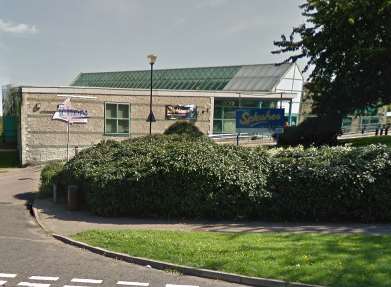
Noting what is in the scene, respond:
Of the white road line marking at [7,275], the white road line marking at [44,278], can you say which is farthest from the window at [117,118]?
the white road line marking at [44,278]

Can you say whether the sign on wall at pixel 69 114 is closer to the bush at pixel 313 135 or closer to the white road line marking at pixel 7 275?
the bush at pixel 313 135

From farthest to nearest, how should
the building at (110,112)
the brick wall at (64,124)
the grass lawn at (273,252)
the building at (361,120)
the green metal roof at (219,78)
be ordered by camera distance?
the green metal roof at (219,78)
the building at (361,120)
the building at (110,112)
the brick wall at (64,124)
the grass lawn at (273,252)

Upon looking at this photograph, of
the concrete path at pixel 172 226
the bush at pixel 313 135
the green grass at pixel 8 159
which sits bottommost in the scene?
the green grass at pixel 8 159

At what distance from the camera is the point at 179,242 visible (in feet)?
25.8

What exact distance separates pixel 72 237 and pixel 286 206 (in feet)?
16.8

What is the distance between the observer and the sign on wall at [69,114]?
25.5 m

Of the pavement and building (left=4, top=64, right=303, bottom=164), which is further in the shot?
building (left=4, top=64, right=303, bottom=164)

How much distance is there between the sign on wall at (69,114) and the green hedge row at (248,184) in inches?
600

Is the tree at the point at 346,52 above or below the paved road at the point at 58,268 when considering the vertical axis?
above

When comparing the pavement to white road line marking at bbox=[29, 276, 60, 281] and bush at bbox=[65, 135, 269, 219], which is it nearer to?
bush at bbox=[65, 135, 269, 219]

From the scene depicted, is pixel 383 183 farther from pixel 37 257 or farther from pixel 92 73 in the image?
pixel 92 73

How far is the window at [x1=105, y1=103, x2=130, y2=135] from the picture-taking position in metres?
27.0

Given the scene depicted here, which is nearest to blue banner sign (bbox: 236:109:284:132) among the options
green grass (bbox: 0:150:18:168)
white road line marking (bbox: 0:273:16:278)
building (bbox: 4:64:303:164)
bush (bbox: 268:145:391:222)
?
building (bbox: 4:64:303:164)

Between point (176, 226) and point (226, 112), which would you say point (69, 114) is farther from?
point (176, 226)
